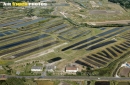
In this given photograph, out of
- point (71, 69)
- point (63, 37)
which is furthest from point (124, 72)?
point (63, 37)

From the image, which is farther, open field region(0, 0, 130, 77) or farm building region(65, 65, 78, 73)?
open field region(0, 0, 130, 77)

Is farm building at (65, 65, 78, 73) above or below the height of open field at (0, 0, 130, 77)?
below

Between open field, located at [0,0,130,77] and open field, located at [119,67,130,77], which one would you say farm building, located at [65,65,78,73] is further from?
open field, located at [119,67,130,77]

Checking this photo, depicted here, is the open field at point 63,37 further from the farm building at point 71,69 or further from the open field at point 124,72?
the farm building at point 71,69

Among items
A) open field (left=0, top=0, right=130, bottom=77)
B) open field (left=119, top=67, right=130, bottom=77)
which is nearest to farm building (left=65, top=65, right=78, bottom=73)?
open field (left=0, top=0, right=130, bottom=77)

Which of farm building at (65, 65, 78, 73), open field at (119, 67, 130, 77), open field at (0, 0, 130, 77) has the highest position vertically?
open field at (0, 0, 130, 77)

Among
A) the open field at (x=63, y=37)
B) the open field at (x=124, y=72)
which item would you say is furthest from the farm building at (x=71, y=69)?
the open field at (x=124, y=72)

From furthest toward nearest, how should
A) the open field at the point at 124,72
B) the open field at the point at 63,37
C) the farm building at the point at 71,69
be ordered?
the open field at the point at 63,37 → the farm building at the point at 71,69 → the open field at the point at 124,72

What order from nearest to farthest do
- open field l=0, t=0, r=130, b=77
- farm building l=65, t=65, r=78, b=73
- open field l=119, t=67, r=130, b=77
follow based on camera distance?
open field l=119, t=67, r=130, b=77, farm building l=65, t=65, r=78, b=73, open field l=0, t=0, r=130, b=77

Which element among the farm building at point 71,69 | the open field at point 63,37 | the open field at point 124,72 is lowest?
the open field at point 124,72

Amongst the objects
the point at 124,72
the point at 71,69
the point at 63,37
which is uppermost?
the point at 63,37

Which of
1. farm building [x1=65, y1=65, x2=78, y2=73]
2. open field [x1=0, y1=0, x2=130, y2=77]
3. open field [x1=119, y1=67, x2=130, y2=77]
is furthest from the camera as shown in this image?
open field [x1=0, y1=0, x2=130, y2=77]

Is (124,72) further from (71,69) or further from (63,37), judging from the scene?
(63,37)
